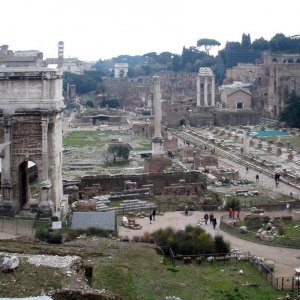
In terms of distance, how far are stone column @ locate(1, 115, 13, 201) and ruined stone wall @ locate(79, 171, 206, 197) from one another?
21.8 ft

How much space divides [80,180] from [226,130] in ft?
112

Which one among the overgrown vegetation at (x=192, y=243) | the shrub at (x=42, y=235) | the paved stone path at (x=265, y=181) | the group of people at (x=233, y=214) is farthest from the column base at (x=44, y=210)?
the paved stone path at (x=265, y=181)

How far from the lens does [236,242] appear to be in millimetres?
20000

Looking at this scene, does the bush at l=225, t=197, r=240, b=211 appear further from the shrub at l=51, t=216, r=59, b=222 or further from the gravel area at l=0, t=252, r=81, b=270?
the gravel area at l=0, t=252, r=81, b=270

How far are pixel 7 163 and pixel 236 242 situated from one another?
8.79 m

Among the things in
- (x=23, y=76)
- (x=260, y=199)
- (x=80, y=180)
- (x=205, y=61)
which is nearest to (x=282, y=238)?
(x=260, y=199)

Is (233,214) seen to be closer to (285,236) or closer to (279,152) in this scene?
(285,236)

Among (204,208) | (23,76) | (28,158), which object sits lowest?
(204,208)

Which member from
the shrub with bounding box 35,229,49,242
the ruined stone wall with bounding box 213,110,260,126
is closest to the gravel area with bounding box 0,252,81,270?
the shrub with bounding box 35,229,49,242

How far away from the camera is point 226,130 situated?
205 feet

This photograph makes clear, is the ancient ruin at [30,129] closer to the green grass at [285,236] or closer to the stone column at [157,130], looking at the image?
the green grass at [285,236]

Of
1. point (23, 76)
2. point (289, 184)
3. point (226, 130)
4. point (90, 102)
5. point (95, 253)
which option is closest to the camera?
point (95, 253)

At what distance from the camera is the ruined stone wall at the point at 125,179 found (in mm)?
29653

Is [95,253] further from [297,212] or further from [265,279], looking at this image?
[297,212]
